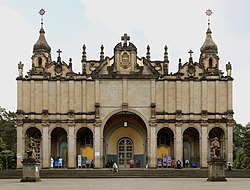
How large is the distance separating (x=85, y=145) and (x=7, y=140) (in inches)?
1290

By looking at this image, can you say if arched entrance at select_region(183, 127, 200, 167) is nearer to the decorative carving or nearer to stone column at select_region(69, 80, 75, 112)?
the decorative carving

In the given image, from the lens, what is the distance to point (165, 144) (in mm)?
60406

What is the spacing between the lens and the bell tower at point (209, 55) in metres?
62.3

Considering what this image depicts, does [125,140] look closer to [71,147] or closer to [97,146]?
[97,146]

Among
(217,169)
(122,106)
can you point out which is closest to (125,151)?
(122,106)

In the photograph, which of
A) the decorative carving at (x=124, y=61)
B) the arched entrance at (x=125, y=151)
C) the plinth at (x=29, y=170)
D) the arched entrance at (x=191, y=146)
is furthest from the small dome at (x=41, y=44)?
the plinth at (x=29, y=170)

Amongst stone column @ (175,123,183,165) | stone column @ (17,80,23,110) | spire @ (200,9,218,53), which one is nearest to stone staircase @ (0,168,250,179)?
stone column @ (175,123,183,165)

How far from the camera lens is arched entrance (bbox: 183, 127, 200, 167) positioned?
59.6 m

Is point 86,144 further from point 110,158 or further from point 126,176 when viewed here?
point 126,176

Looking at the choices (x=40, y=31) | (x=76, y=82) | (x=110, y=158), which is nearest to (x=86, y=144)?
(x=110, y=158)

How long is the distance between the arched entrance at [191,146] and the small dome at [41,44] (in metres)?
19.1

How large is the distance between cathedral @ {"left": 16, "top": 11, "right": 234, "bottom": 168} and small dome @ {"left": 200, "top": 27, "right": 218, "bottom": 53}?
5.12 m

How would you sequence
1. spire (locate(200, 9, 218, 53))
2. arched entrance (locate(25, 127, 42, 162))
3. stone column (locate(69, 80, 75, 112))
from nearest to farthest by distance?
stone column (locate(69, 80, 75, 112)) < arched entrance (locate(25, 127, 42, 162)) < spire (locate(200, 9, 218, 53))

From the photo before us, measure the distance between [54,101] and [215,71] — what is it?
1788 cm
